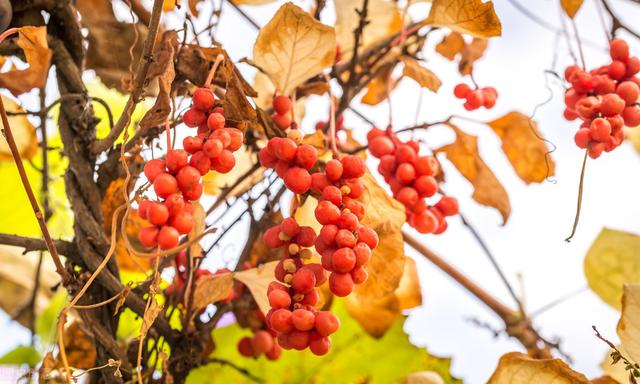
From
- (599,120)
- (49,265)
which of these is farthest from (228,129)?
(49,265)

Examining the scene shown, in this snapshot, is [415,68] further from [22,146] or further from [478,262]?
[478,262]

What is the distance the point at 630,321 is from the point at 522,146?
197 mm

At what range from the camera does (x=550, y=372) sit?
18.9 inches

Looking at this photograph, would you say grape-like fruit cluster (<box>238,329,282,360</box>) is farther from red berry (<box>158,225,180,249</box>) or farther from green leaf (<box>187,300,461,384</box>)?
red berry (<box>158,225,180,249</box>)

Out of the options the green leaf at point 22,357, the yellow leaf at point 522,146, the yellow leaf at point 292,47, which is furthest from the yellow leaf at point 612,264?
the green leaf at point 22,357

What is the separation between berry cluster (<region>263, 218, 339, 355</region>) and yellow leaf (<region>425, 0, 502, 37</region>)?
0.20 meters

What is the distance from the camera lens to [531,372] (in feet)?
1.59

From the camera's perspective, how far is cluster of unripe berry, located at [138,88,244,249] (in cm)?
35

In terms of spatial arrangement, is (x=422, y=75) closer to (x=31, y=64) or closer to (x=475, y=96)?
(x=475, y=96)

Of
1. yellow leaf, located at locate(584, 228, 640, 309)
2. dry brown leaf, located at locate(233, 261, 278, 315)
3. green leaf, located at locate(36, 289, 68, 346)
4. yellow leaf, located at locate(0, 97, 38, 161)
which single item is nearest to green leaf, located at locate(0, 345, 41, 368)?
green leaf, located at locate(36, 289, 68, 346)

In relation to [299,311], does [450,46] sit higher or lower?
higher

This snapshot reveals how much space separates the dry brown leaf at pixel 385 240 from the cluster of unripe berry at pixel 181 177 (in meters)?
0.14

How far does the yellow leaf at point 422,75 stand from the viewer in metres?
0.59

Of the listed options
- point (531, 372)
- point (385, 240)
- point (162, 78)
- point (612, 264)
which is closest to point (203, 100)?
point (162, 78)
